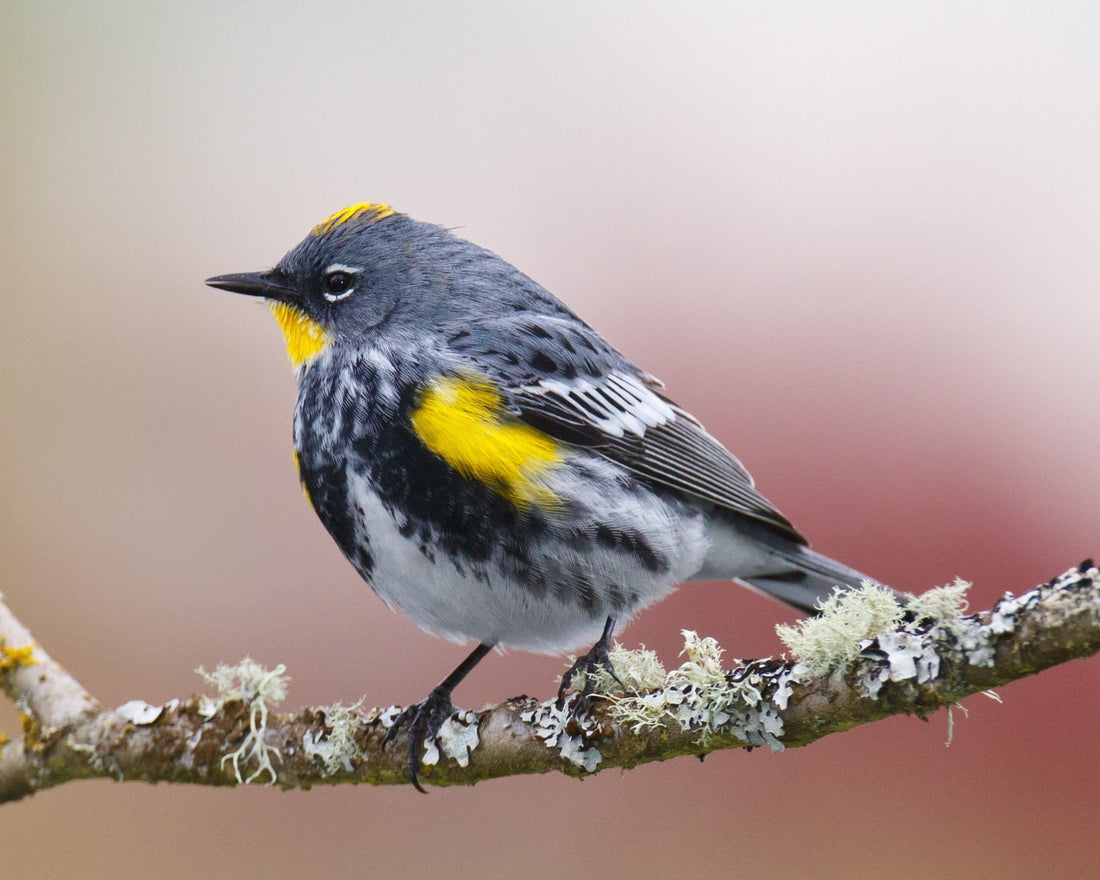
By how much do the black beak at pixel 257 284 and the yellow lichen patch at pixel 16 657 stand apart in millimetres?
1047

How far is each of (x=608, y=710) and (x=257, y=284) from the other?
5.22 ft

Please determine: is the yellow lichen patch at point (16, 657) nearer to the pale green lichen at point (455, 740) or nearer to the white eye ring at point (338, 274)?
the pale green lichen at point (455, 740)

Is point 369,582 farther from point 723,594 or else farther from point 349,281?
point 723,594

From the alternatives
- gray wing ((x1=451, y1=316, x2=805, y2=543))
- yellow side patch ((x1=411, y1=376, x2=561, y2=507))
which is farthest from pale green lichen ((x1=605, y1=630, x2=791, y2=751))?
gray wing ((x1=451, y1=316, x2=805, y2=543))

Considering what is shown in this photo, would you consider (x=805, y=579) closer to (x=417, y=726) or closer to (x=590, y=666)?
(x=590, y=666)

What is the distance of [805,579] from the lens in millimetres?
3273

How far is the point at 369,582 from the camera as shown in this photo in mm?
2793

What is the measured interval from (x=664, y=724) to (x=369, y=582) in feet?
3.35

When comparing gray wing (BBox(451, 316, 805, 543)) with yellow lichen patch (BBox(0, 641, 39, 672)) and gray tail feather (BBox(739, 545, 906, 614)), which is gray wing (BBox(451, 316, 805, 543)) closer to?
gray tail feather (BBox(739, 545, 906, 614))

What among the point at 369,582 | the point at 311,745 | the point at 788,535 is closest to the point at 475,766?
the point at 311,745

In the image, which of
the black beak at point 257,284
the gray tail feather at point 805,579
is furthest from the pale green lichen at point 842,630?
the black beak at point 257,284

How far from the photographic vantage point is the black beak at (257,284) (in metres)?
2.99

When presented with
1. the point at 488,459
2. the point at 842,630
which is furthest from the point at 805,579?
the point at 842,630

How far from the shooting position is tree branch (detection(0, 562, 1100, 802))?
5.20 ft
